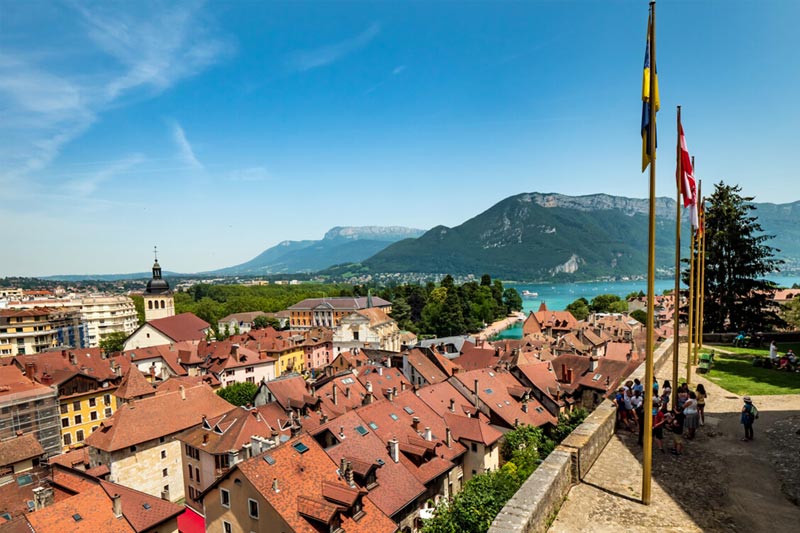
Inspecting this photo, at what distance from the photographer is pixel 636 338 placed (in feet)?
206

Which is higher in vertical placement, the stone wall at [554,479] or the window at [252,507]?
the stone wall at [554,479]

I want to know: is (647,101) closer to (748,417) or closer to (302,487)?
(748,417)

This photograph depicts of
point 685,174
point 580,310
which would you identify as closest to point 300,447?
point 685,174

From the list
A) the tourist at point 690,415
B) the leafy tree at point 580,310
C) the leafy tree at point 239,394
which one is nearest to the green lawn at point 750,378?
the tourist at point 690,415

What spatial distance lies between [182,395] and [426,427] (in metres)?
20.6

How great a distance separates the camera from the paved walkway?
8055 millimetres

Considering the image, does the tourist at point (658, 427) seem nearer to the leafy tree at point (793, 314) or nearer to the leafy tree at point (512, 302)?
the leafy tree at point (793, 314)

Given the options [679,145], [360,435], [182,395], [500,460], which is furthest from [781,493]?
[182,395]

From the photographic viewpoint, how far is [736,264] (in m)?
30.4

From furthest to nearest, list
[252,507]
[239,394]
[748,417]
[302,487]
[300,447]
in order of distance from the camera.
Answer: [239,394] < [300,447] < [302,487] < [252,507] < [748,417]

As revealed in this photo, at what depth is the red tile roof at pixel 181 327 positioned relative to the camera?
260 feet

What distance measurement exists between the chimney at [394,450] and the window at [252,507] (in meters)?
7.89

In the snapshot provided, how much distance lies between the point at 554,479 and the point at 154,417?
33393 mm

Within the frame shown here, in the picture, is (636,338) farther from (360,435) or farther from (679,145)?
(679,145)
